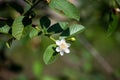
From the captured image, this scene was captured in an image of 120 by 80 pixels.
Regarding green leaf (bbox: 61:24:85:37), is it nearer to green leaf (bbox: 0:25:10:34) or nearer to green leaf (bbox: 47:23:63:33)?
green leaf (bbox: 47:23:63:33)

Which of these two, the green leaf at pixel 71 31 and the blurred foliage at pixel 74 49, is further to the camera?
the blurred foliage at pixel 74 49

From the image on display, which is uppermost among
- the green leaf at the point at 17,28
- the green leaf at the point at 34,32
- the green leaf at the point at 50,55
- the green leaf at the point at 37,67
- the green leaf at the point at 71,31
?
the green leaf at the point at 17,28

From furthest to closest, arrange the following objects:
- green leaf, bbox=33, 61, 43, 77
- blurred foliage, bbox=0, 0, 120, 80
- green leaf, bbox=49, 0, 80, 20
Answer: green leaf, bbox=33, 61, 43, 77
blurred foliage, bbox=0, 0, 120, 80
green leaf, bbox=49, 0, 80, 20

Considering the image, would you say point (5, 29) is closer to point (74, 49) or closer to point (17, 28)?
point (17, 28)

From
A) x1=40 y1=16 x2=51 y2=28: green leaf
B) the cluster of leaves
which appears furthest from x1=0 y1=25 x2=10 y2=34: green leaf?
x1=40 y1=16 x2=51 y2=28: green leaf

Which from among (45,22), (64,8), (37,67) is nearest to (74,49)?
(37,67)

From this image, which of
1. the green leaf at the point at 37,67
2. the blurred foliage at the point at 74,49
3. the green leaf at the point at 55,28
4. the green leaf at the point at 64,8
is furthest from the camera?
the green leaf at the point at 37,67

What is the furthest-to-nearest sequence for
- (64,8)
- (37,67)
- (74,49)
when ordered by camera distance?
(74,49) → (37,67) → (64,8)

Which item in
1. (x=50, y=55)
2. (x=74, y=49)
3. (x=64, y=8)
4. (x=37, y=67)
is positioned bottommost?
(x=74, y=49)

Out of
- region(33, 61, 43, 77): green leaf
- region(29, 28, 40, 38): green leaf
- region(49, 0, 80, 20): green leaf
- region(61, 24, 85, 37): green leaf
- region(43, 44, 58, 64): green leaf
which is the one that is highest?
region(49, 0, 80, 20): green leaf

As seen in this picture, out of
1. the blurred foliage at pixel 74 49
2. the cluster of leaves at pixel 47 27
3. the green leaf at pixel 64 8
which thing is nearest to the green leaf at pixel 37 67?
the blurred foliage at pixel 74 49

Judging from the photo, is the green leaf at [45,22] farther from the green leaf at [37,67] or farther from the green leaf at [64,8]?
the green leaf at [37,67]

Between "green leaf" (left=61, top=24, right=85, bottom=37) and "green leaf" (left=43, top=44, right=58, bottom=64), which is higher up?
"green leaf" (left=61, top=24, right=85, bottom=37)
